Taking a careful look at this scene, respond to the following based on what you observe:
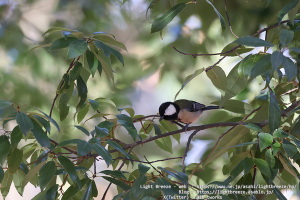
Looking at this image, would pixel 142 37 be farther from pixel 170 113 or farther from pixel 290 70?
pixel 290 70

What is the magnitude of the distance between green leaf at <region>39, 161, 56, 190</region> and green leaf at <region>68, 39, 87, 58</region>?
8.7 inches

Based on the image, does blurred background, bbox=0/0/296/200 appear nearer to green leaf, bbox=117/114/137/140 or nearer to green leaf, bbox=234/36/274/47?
green leaf, bbox=117/114/137/140

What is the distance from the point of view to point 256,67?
67 centimetres

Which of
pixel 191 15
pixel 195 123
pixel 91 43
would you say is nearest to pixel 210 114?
pixel 195 123

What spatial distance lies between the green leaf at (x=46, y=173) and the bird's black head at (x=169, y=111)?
414 mm

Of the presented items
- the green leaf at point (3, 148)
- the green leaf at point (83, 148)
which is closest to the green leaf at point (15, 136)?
the green leaf at point (3, 148)

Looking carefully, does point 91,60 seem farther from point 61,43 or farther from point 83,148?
point 83,148

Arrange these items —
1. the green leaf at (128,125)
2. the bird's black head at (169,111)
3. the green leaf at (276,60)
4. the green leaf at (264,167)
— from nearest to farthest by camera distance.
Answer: the green leaf at (276,60)
the green leaf at (264,167)
the green leaf at (128,125)
the bird's black head at (169,111)

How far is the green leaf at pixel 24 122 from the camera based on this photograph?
2.17 ft

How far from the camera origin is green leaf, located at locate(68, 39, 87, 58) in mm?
749

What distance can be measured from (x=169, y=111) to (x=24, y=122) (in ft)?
1.82

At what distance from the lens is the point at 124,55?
49.6 inches

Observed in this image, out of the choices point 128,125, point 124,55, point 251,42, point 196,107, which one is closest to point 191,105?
point 196,107

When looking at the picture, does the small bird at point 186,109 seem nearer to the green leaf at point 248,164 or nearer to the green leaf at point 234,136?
the green leaf at point 234,136
